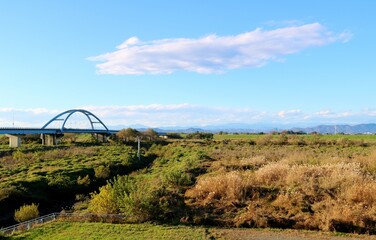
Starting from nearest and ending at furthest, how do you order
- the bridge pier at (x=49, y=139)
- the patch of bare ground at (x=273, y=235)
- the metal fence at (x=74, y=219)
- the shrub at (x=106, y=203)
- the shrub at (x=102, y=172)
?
the patch of bare ground at (x=273, y=235) < the metal fence at (x=74, y=219) < the shrub at (x=106, y=203) < the shrub at (x=102, y=172) < the bridge pier at (x=49, y=139)

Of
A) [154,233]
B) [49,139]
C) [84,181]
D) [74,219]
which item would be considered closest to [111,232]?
[154,233]

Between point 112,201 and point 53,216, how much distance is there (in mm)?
3215

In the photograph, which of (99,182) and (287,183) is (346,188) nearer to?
(287,183)

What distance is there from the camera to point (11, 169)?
42.7 m

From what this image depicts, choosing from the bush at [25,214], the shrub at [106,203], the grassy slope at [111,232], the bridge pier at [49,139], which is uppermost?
the bridge pier at [49,139]

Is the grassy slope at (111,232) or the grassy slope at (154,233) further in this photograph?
the grassy slope at (111,232)

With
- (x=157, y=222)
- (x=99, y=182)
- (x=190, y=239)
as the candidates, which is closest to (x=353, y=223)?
(x=190, y=239)

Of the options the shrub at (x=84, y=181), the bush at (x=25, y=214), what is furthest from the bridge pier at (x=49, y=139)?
the bush at (x=25, y=214)

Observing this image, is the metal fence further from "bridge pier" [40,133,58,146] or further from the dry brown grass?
"bridge pier" [40,133,58,146]

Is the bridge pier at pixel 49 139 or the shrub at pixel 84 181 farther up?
the bridge pier at pixel 49 139

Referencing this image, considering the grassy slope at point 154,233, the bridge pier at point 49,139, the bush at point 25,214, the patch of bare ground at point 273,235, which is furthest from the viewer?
the bridge pier at point 49,139

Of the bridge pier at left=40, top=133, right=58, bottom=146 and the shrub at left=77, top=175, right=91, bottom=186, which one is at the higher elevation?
the bridge pier at left=40, top=133, right=58, bottom=146

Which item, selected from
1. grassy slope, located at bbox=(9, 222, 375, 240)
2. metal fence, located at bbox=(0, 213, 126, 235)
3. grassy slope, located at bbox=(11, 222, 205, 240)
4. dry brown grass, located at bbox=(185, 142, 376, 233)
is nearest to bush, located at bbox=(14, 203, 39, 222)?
metal fence, located at bbox=(0, 213, 126, 235)

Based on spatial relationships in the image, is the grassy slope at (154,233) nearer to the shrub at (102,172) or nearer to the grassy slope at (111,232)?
the grassy slope at (111,232)
